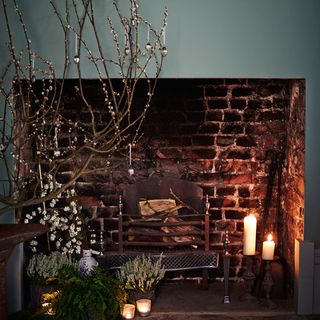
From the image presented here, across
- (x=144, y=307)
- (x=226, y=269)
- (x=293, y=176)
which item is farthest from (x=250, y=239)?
(x=144, y=307)

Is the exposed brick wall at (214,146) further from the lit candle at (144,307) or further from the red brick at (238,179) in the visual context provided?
the lit candle at (144,307)

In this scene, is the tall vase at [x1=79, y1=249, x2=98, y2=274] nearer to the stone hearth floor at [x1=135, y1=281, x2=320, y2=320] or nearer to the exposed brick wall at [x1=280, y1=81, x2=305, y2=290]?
the stone hearth floor at [x1=135, y1=281, x2=320, y2=320]

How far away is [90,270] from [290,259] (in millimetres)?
1704

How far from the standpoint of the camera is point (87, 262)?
16.1ft

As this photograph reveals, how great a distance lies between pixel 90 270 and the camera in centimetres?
467

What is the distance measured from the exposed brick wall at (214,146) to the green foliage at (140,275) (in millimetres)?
801

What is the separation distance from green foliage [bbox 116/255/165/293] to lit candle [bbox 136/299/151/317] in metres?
0.10

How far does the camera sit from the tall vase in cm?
488

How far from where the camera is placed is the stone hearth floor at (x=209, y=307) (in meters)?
4.78

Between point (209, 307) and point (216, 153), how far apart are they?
1.39m

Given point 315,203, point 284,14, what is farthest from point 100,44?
point 315,203

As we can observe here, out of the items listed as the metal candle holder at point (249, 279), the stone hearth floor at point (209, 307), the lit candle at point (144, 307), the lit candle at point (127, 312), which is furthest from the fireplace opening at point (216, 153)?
the lit candle at point (127, 312)

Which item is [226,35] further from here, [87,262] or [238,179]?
[87,262]

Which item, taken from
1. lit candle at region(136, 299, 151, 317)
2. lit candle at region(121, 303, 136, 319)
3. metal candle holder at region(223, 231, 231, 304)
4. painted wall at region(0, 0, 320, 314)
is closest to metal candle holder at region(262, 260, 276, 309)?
metal candle holder at region(223, 231, 231, 304)
